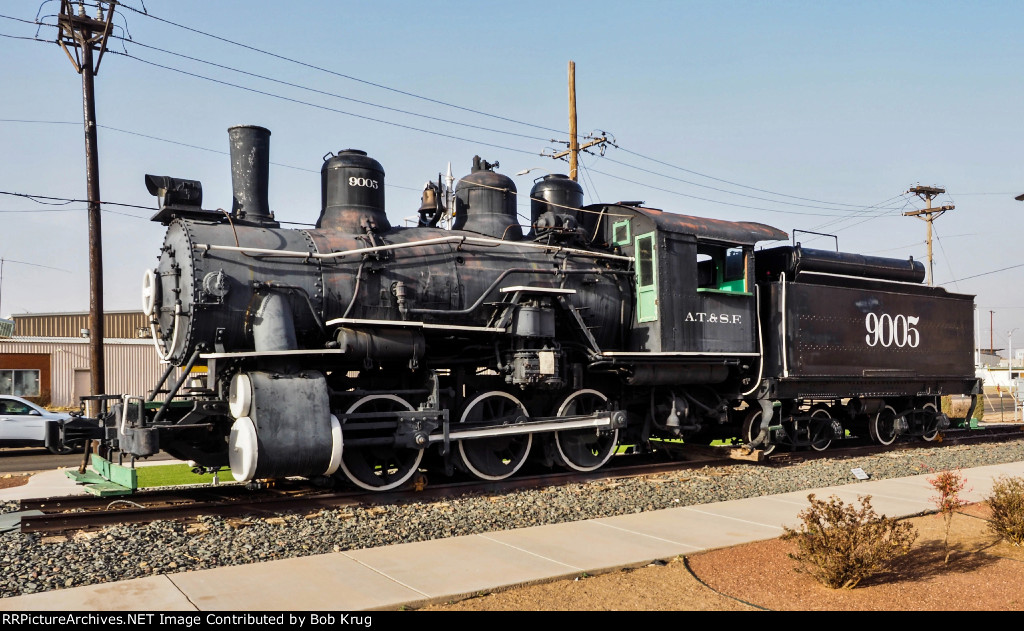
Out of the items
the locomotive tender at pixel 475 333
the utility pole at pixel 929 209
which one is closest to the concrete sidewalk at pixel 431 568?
the locomotive tender at pixel 475 333

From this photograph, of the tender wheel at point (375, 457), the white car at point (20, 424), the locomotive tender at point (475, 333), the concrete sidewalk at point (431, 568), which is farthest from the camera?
the white car at point (20, 424)

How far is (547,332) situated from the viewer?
9.93 metres

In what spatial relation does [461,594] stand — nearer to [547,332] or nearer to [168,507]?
[168,507]

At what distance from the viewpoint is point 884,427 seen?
14.5m

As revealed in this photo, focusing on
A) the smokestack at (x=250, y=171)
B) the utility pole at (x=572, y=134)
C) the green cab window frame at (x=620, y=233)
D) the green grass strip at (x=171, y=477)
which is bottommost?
the green grass strip at (x=171, y=477)

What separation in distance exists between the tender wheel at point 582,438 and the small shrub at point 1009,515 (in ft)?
15.5

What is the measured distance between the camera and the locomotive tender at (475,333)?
8406 mm

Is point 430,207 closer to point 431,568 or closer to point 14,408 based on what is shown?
point 431,568

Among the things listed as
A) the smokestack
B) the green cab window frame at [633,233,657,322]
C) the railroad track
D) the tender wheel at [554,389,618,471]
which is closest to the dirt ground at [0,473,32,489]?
the railroad track

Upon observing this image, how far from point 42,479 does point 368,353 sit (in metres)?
6.62

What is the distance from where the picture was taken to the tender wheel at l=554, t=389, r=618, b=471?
34.9 feet

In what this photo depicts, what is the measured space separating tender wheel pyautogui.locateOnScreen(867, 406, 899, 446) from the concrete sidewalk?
6074mm

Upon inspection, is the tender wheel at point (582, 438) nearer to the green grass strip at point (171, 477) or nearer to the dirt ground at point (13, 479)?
the green grass strip at point (171, 477)
